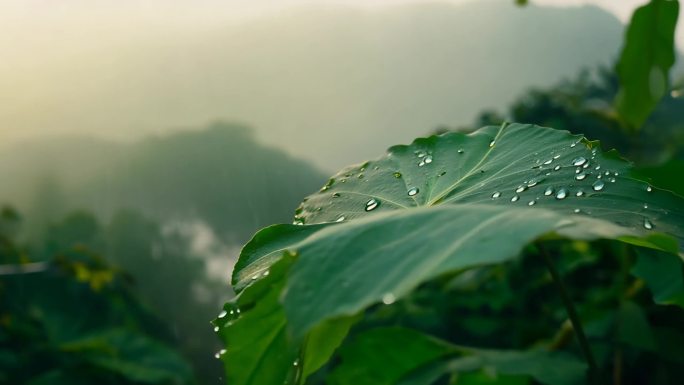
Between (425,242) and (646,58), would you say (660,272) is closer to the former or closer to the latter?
(646,58)

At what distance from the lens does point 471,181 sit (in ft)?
1.26

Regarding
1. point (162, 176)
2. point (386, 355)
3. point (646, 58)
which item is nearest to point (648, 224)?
point (386, 355)

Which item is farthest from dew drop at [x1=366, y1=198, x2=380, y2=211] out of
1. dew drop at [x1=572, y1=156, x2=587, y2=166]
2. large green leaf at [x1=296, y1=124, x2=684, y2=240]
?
dew drop at [x1=572, y1=156, x2=587, y2=166]

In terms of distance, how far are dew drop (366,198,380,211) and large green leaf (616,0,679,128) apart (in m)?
0.47

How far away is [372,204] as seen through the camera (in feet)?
1.24

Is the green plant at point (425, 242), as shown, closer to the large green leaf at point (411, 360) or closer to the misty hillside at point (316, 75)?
the large green leaf at point (411, 360)

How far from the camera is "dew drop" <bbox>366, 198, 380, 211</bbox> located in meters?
0.37

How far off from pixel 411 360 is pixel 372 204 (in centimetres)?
33

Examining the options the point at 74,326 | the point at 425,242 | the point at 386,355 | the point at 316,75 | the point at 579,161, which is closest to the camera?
the point at 425,242

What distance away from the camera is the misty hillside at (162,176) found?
2682 mm

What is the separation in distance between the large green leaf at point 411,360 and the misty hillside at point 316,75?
6.99ft

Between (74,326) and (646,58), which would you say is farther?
(74,326)

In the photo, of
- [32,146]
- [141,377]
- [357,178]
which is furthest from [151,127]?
[357,178]

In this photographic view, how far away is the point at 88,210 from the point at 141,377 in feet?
3.61
